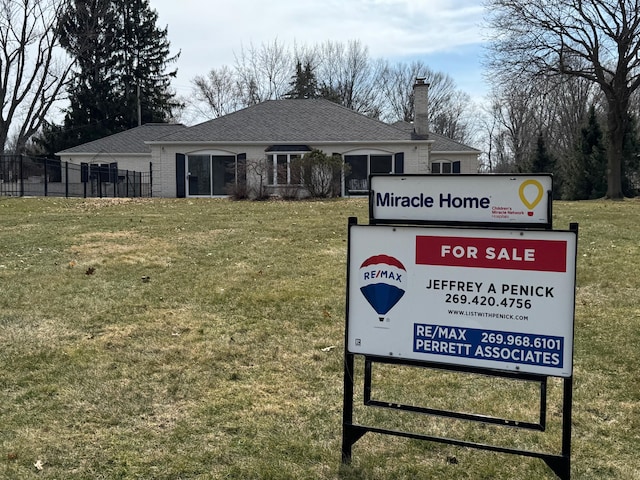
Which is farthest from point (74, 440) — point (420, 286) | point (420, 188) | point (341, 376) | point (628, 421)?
point (628, 421)

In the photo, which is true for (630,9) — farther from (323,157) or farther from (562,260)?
(562,260)

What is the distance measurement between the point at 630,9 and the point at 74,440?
86.6 feet

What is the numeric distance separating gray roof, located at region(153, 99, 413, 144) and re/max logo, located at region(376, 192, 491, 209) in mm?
21720

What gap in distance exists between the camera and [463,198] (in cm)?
265

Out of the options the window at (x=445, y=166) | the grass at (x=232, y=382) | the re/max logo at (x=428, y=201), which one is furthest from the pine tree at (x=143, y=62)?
the re/max logo at (x=428, y=201)

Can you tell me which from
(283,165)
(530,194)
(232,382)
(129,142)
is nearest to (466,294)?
(530,194)

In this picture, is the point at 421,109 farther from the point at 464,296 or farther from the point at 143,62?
the point at 143,62

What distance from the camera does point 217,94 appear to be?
5441 centimetres

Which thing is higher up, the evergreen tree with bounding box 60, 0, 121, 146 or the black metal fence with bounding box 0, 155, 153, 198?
the evergreen tree with bounding box 60, 0, 121, 146

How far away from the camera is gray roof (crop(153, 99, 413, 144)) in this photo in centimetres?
2456

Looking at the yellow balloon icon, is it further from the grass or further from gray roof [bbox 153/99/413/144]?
gray roof [bbox 153/99/413/144]

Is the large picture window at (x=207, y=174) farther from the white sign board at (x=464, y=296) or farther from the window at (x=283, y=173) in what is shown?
the white sign board at (x=464, y=296)

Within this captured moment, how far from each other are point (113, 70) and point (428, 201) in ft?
149

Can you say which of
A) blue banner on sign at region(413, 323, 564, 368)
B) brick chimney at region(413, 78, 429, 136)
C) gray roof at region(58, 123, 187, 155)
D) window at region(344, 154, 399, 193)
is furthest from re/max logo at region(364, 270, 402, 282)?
gray roof at region(58, 123, 187, 155)
